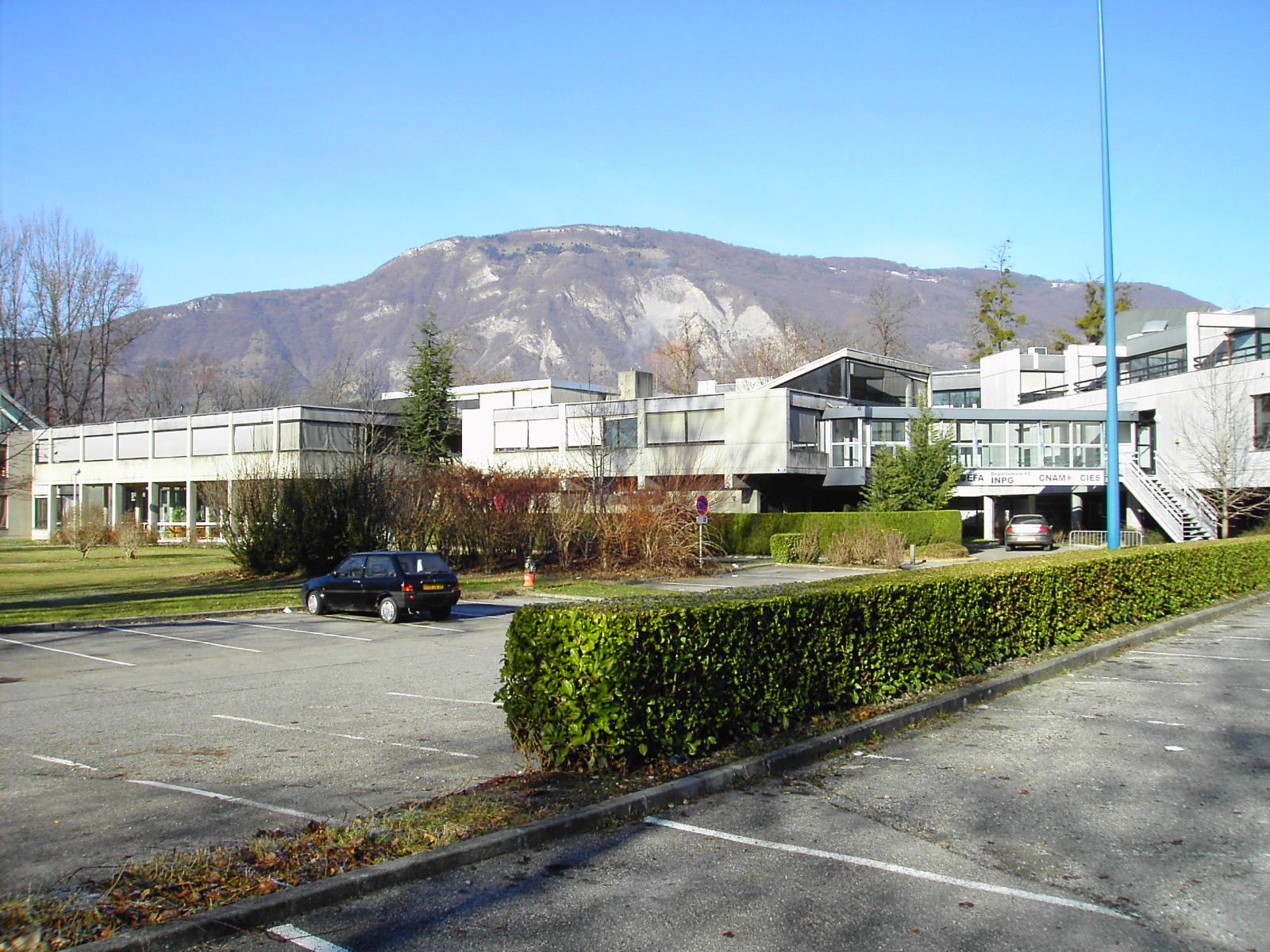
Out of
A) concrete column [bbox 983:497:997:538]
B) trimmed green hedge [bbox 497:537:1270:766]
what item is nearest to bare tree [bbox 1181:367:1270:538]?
concrete column [bbox 983:497:997:538]

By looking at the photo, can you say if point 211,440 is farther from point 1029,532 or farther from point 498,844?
point 498,844

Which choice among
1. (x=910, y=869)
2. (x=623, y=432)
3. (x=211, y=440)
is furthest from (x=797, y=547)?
(x=211, y=440)

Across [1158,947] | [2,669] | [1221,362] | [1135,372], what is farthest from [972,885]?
[1135,372]

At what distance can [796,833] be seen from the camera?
6.05 metres

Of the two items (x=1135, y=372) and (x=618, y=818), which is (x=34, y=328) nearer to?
(x=1135, y=372)

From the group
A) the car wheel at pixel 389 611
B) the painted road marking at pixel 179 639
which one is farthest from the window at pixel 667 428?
the painted road marking at pixel 179 639

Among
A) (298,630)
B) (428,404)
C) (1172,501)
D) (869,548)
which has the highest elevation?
(428,404)

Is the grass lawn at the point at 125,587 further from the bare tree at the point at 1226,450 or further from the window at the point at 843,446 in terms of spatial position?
the bare tree at the point at 1226,450

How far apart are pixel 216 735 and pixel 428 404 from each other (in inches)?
1954

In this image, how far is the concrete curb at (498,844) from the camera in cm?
439

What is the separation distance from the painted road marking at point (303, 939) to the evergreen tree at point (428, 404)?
5343 centimetres

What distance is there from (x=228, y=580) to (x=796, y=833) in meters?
28.0

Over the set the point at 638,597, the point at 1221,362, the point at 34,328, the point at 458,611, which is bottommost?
the point at 458,611

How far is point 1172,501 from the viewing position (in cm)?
4141
